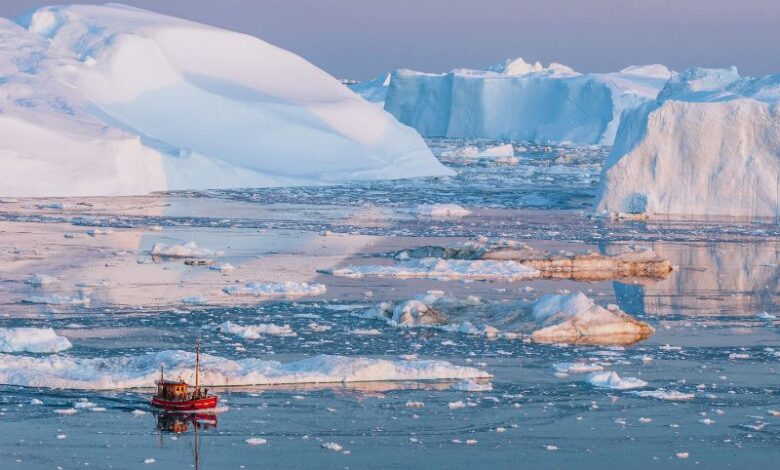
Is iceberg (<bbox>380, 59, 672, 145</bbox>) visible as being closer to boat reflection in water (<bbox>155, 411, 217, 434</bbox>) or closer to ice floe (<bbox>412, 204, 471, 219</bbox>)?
ice floe (<bbox>412, 204, 471, 219</bbox>)

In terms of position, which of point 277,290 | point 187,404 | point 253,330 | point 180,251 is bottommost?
point 187,404

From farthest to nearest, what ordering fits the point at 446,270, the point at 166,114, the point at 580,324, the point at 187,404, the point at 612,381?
1. the point at 166,114
2. the point at 446,270
3. the point at 580,324
4. the point at 612,381
5. the point at 187,404

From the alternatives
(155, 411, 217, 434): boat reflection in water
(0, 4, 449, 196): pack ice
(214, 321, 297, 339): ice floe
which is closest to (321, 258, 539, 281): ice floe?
(214, 321, 297, 339): ice floe

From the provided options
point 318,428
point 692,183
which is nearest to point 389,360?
point 318,428

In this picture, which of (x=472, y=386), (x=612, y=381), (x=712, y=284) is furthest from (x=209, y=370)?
(x=712, y=284)

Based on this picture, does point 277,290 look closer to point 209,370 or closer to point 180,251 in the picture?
point 180,251

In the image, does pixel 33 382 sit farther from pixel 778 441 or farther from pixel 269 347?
pixel 778 441

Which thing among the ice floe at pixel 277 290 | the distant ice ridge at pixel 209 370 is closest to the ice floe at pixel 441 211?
the ice floe at pixel 277 290
